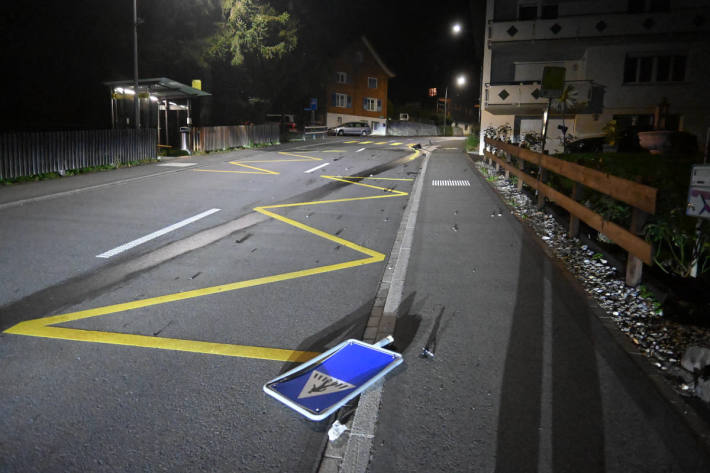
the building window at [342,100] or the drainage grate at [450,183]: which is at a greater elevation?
the building window at [342,100]

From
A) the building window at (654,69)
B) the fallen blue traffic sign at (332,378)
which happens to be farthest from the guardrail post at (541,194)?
the building window at (654,69)

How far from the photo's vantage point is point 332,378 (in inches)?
→ 146

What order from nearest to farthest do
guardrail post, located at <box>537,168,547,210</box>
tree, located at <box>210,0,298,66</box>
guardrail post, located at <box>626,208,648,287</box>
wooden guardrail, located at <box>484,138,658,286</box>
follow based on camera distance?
1. wooden guardrail, located at <box>484,138,658,286</box>
2. guardrail post, located at <box>626,208,648,287</box>
3. guardrail post, located at <box>537,168,547,210</box>
4. tree, located at <box>210,0,298,66</box>

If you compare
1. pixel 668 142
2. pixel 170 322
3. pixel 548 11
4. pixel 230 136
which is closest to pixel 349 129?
pixel 230 136

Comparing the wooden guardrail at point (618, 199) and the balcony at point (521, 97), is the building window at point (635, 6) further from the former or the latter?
the wooden guardrail at point (618, 199)

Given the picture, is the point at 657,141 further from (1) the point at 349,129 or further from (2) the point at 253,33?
(1) the point at 349,129

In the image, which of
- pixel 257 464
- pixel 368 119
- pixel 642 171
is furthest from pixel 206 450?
pixel 368 119

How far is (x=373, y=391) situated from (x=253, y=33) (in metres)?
36.5

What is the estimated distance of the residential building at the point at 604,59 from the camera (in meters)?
26.2

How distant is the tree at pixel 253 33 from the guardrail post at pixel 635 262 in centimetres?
3493

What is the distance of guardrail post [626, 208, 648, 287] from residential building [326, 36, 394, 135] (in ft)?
187

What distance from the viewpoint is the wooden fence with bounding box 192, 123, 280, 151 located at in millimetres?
26312

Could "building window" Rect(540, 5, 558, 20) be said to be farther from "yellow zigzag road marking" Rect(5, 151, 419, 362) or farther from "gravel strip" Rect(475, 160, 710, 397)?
"yellow zigzag road marking" Rect(5, 151, 419, 362)

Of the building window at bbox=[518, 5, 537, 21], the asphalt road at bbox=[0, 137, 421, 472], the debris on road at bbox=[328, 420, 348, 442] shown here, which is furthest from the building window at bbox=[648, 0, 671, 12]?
the debris on road at bbox=[328, 420, 348, 442]
